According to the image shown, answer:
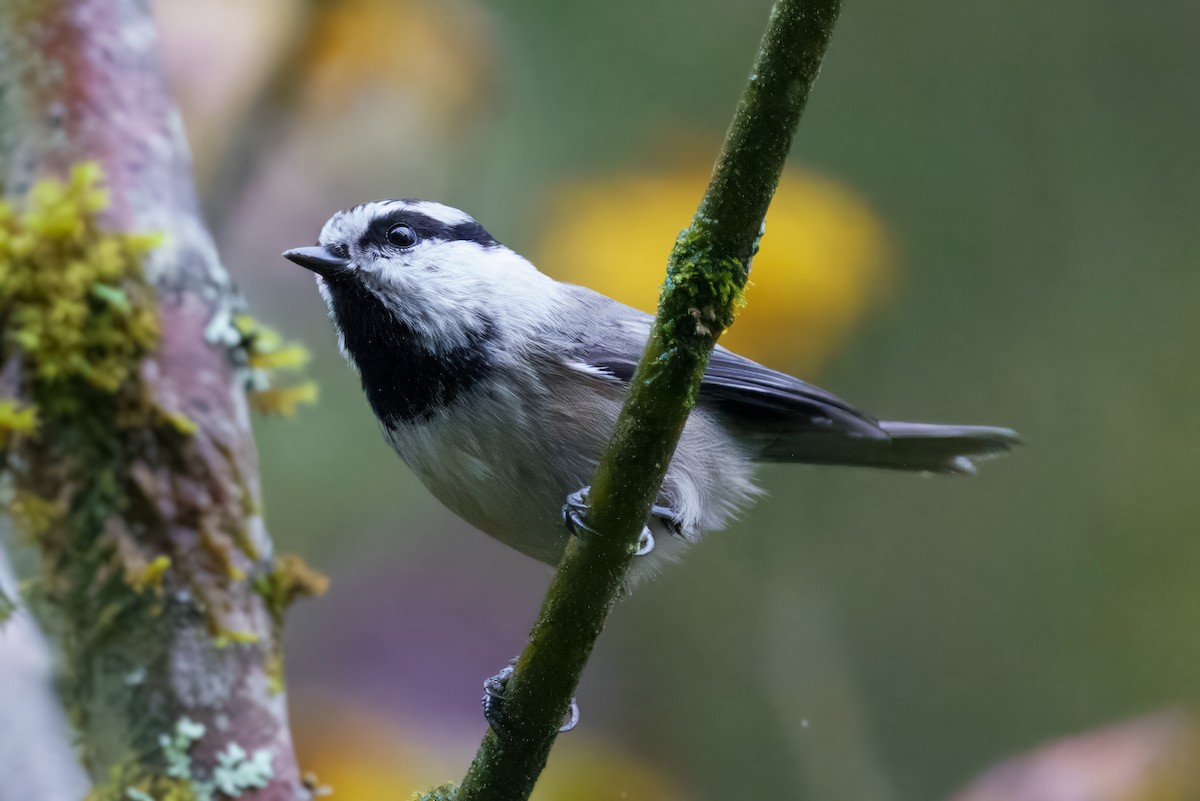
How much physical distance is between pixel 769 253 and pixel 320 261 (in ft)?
4.34

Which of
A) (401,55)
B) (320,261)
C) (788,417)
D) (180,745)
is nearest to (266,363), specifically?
(320,261)

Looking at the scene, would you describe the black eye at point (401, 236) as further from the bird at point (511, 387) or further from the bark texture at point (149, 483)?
the bark texture at point (149, 483)

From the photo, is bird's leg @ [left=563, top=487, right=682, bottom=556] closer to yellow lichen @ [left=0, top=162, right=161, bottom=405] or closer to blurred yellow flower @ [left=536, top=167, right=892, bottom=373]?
yellow lichen @ [left=0, top=162, right=161, bottom=405]

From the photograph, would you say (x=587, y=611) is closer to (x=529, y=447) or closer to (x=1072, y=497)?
(x=529, y=447)

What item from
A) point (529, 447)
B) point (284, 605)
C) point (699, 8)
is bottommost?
point (284, 605)

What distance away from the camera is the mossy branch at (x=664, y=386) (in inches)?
32.2

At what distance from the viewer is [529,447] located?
1217mm

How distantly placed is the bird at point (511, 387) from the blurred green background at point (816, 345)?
82 centimetres

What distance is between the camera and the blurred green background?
7.13ft

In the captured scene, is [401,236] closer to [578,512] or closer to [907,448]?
[578,512]

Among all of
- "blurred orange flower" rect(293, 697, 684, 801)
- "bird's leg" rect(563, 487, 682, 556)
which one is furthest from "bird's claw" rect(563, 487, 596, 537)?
"blurred orange flower" rect(293, 697, 684, 801)

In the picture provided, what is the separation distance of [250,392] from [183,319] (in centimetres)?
18

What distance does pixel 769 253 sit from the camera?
Result: 7.80 ft

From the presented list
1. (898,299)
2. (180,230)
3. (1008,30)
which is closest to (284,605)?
(180,230)
